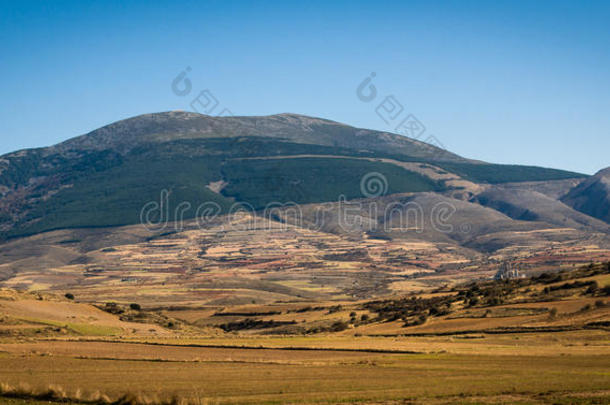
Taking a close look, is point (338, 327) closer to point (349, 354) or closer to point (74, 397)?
point (349, 354)

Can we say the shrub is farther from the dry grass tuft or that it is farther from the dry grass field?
the dry grass tuft

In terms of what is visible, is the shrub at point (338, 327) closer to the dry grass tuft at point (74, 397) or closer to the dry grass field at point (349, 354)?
the dry grass field at point (349, 354)

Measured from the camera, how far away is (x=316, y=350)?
41.9 meters

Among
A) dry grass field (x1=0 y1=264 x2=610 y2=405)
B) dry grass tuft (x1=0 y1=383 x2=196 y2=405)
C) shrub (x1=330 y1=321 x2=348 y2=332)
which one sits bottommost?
shrub (x1=330 y1=321 x2=348 y2=332)

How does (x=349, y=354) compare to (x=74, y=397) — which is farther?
(x=349, y=354)

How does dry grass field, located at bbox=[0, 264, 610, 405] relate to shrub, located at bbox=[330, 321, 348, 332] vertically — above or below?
above

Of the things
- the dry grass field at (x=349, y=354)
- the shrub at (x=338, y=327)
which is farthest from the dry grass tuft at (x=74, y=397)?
the shrub at (x=338, y=327)

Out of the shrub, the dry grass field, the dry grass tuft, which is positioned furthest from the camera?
Answer: the shrub

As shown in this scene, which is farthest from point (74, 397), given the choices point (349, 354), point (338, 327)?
point (338, 327)

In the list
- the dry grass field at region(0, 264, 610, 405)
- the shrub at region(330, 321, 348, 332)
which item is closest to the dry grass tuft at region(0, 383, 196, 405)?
the dry grass field at region(0, 264, 610, 405)

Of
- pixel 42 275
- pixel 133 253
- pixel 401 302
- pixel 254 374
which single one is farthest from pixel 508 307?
pixel 133 253

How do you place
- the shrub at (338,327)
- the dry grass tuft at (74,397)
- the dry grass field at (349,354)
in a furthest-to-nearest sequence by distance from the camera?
the shrub at (338,327), the dry grass field at (349,354), the dry grass tuft at (74,397)

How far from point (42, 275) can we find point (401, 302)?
111m

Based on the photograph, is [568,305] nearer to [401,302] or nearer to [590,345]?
[590,345]
